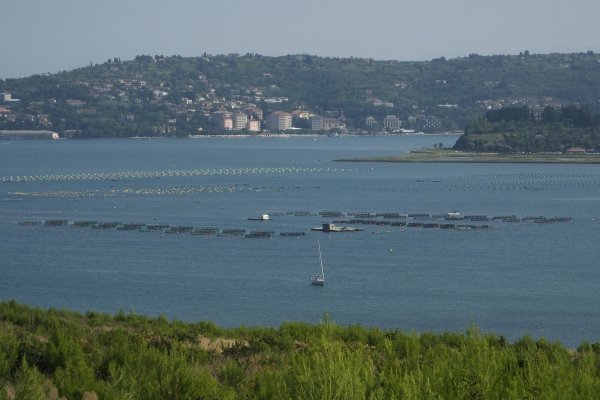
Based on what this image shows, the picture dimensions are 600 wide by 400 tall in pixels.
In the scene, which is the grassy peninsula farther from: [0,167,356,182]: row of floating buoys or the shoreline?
[0,167,356,182]: row of floating buoys

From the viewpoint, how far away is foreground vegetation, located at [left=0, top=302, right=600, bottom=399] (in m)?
9.62

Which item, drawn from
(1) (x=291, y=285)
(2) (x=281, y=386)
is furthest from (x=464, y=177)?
(2) (x=281, y=386)

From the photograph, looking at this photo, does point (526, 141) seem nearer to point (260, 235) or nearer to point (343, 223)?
point (343, 223)

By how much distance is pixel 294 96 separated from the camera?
7574 inches

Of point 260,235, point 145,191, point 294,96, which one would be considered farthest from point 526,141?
point 294,96

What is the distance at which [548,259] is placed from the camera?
36312 millimetres

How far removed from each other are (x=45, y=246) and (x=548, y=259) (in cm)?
1604

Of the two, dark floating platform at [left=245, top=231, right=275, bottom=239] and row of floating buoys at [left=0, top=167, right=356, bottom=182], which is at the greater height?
dark floating platform at [left=245, top=231, right=275, bottom=239]

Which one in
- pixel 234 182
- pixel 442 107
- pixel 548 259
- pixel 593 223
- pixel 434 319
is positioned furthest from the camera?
pixel 442 107

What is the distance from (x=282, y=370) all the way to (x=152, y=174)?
67.3 m

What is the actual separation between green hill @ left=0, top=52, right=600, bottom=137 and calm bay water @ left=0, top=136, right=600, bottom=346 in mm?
92892

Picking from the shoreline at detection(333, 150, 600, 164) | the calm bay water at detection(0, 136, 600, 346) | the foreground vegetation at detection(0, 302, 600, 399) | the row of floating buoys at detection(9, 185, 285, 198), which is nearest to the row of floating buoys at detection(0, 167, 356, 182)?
the calm bay water at detection(0, 136, 600, 346)

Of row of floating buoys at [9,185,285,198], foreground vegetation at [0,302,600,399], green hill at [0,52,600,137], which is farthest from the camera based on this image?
green hill at [0,52,600,137]

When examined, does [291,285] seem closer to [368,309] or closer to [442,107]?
[368,309]
